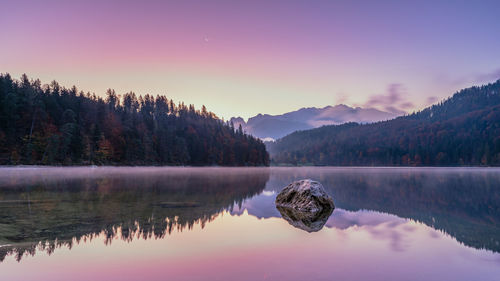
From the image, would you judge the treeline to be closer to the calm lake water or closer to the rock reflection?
the calm lake water

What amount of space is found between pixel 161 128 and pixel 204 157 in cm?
2336

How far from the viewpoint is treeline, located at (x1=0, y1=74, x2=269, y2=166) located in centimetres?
8206

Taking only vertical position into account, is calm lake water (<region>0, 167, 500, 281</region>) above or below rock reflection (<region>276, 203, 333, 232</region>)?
above

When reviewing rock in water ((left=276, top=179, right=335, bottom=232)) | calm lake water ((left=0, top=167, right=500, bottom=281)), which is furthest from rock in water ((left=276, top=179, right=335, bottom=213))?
calm lake water ((left=0, top=167, right=500, bottom=281))

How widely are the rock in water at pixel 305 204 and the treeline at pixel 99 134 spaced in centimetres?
8349

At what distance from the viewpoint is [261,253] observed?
7809 millimetres

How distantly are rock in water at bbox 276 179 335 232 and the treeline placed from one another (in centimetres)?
8349

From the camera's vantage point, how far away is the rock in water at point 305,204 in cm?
1302

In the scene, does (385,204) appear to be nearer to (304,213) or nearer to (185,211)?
(304,213)

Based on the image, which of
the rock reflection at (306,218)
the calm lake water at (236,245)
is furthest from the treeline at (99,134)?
the rock reflection at (306,218)

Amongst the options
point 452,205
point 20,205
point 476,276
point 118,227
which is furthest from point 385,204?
point 20,205

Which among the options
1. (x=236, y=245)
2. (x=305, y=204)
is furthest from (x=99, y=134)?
(x=236, y=245)

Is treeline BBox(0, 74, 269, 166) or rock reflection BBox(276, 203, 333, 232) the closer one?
rock reflection BBox(276, 203, 333, 232)

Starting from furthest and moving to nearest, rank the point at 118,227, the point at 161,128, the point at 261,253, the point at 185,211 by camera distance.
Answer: the point at 161,128 → the point at 185,211 → the point at 118,227 → the point at 261,253
